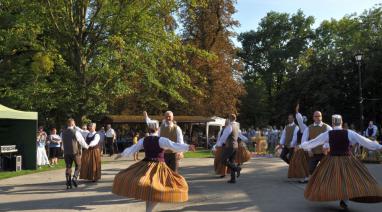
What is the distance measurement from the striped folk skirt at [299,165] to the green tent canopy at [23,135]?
1060 centimetres

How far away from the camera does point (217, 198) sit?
11219 millimetres

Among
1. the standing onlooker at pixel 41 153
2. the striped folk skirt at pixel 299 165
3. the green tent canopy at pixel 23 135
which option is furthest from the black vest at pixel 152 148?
the standing onlooker at pixel 41 153

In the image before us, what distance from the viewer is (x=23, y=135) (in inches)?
813

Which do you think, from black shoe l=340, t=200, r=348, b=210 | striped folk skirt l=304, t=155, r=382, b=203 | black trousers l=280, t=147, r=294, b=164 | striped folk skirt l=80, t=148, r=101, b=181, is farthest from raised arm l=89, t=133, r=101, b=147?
black shoe l=340, t=200, r=348, b=210

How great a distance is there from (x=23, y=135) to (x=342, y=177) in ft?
49.3

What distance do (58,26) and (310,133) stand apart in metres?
18.4

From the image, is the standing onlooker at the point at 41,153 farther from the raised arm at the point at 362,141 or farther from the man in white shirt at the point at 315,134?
the raised arm at the point at 362,141

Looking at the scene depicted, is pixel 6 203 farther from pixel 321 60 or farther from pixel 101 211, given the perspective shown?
pixel 321 60

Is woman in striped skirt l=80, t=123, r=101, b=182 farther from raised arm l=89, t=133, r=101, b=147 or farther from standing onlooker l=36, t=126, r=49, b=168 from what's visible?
standing onlooker l=36, t=126, r=49, b=168

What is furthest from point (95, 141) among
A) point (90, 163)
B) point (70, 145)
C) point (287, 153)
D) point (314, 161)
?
point (314, 161)

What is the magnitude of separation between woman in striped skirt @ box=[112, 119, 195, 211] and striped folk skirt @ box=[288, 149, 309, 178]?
17.7ft

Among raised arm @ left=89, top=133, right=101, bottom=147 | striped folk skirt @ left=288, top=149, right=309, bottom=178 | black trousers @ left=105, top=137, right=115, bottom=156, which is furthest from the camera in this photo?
black trousers @ left=105, top=137, right=115, bottom=156

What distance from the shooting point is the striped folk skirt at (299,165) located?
1391 cm

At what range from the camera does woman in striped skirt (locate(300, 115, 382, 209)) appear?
875 centimetres
